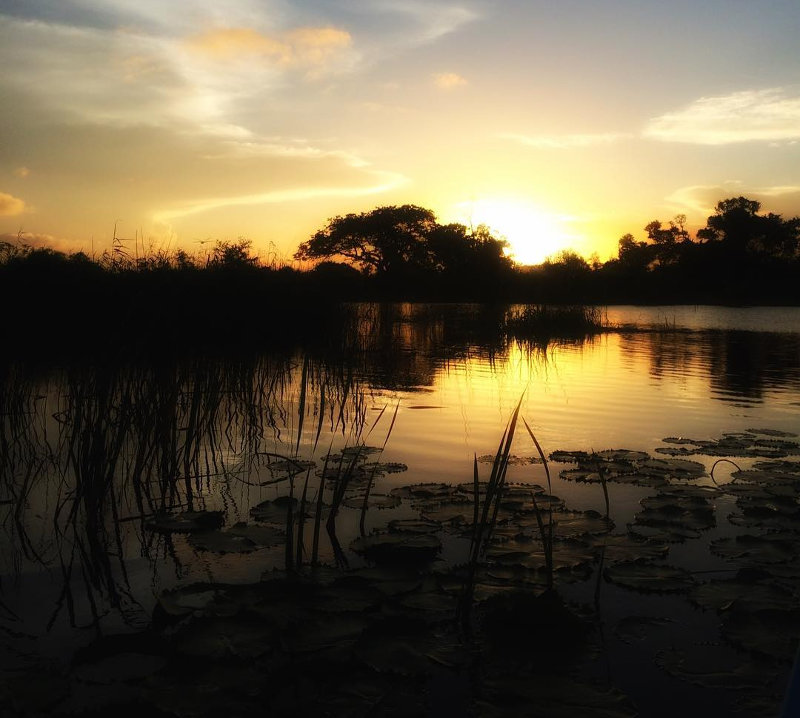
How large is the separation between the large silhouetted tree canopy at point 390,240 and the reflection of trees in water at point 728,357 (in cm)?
4175

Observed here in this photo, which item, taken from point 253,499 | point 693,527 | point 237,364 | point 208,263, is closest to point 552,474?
point 693,527

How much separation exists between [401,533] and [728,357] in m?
14.9

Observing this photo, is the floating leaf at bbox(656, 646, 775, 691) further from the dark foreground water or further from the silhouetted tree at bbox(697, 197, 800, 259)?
the silhouetted tree at bbox(697, 197, 800, 259)

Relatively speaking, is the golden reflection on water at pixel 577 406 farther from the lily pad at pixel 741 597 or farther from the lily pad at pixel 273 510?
the lily pad at pixel 741 597

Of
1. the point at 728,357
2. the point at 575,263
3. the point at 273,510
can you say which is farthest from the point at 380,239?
the point at 273,510

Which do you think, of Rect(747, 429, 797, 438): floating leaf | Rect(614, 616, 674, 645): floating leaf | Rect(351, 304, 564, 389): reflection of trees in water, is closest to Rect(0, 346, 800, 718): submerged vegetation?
Rect(614, 616, 674, 645): floating leaf

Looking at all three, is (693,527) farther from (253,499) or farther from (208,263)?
(208,263)

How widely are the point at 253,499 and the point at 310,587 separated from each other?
1879 millimetres

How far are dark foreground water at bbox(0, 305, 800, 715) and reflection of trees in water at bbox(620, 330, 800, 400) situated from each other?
3.13m

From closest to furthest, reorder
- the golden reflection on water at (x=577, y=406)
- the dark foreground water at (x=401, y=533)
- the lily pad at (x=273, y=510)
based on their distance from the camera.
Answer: the dark foreground water at (x=401, y=533)
the lily pad at (x=273, y=510)
the golden reflection on water at (x=577, y=406)

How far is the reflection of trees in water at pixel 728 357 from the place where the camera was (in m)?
11.3

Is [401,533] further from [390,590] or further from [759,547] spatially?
[759,547]

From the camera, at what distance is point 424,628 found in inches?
108

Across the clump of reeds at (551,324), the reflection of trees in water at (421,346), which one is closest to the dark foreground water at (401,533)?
the reflection of trees in water at (421,346)
